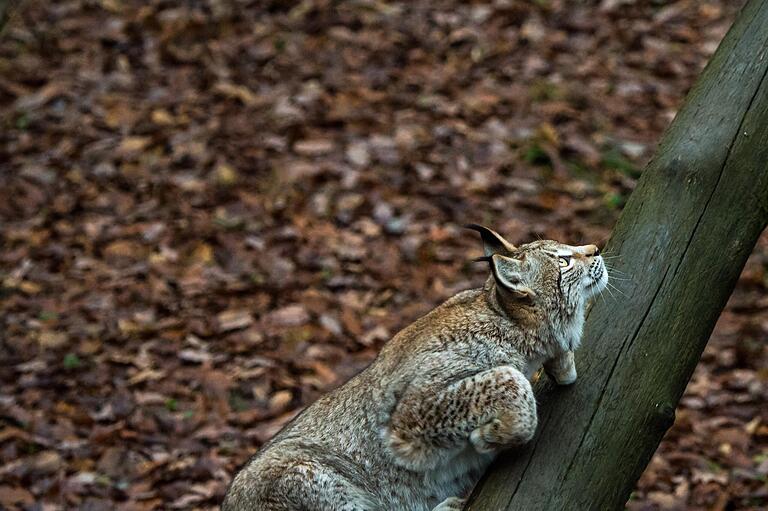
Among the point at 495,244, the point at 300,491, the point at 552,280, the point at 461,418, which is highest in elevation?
the point at 495,244

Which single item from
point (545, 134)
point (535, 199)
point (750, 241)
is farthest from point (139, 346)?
point (750, 241)

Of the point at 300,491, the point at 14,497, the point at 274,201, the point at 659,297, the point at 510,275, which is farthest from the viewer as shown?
the point at 274,201

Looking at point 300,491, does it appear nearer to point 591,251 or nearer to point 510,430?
point 510,430

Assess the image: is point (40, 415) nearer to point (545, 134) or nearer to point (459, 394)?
point (459, 394)

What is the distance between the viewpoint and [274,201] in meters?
9.91

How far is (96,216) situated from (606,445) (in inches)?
281

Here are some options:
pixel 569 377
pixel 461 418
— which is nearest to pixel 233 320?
pixel 461 418

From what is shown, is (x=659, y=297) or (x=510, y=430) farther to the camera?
(x=659, y=297)

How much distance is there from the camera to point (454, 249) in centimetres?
927

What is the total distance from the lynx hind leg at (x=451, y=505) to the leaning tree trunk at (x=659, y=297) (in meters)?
0.25

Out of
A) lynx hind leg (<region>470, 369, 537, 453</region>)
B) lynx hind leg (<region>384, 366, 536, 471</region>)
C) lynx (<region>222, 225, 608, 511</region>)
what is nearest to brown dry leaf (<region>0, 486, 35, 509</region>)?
lynx (<region>222, 225, 608, 511</region>)

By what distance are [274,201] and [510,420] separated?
634 cm

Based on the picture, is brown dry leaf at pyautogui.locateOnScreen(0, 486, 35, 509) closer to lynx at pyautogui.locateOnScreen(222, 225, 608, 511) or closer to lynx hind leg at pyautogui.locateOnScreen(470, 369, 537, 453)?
lynx at pyautogui.locateOnScreen(222, 225, 608, 511)

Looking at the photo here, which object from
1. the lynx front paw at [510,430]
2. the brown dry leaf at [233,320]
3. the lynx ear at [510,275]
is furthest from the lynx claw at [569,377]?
the brown dry leaf at [233,320]
